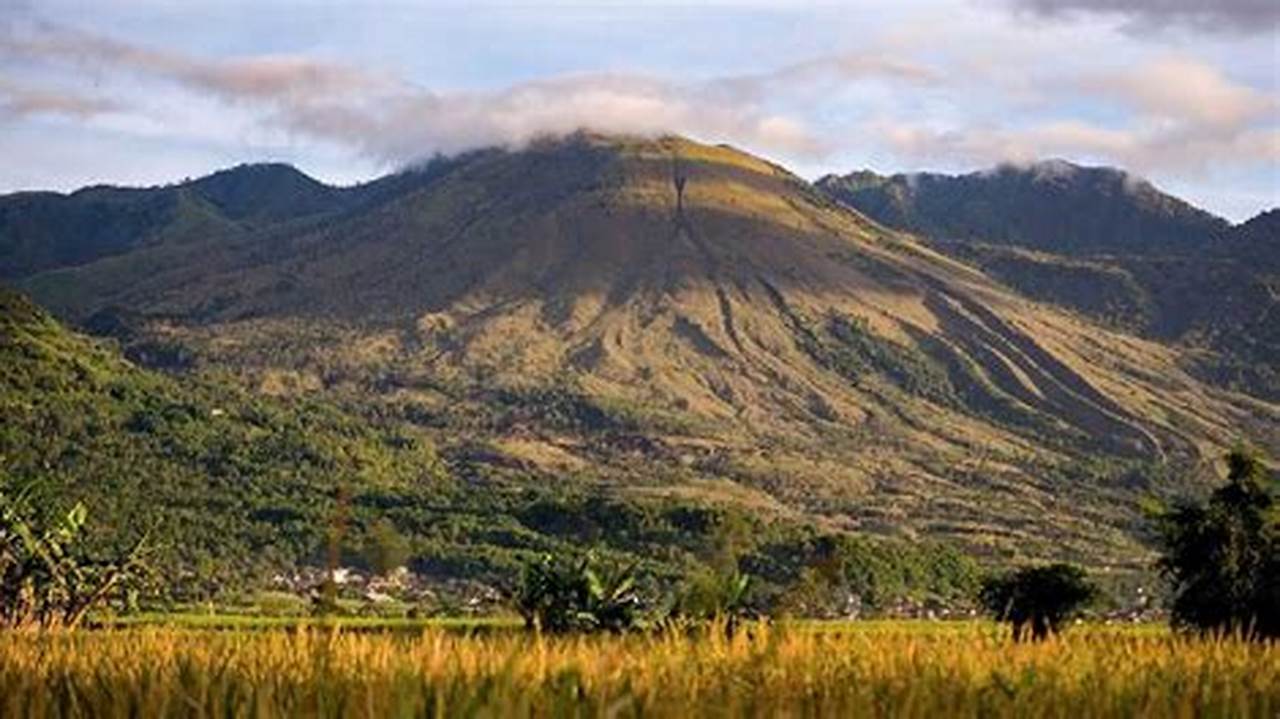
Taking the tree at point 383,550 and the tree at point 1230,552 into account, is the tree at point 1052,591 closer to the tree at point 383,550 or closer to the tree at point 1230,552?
the tree at point 1230,552

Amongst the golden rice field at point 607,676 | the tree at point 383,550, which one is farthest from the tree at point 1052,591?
the tree at point 383,550

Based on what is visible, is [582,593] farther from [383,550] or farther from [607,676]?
[383,550]

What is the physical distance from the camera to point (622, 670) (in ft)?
27.9

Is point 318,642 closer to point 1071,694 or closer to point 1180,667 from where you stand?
point 1071,694

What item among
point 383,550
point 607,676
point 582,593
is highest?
point 383,550

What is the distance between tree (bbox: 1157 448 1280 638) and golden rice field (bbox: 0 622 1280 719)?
5643 cm

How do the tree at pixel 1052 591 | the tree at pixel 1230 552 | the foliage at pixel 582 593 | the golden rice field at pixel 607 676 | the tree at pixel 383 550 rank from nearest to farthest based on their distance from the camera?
the tree at pixel 383 550 < the golden rice field at pixel 607 676 < the foliage at pixel 582 593 < the tree at pixel 1230 552 < the tree at pixel 1052 591

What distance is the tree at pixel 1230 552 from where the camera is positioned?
6625cm

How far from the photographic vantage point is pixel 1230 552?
68750 mm

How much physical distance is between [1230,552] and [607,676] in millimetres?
64729

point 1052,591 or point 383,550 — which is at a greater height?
point 383,550

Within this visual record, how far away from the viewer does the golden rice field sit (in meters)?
6.80

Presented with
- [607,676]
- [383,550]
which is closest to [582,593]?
[607,676]

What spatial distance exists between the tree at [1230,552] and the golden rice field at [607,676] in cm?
5643
